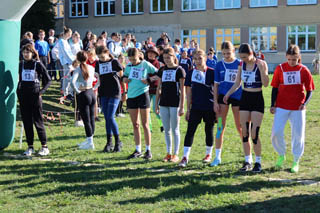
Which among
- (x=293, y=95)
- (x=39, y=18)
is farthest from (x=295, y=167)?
(x=39, y=18)

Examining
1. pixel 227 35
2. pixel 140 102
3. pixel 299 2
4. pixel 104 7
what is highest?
pixel 104 7

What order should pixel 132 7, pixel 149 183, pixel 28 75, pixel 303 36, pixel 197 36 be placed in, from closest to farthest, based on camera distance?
pixel 149 183 < pixel 28 75 < pixel 303 36 < pixel 197 36 < pixel 132 7

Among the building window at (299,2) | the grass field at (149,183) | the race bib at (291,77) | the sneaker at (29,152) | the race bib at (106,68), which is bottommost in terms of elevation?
the grass field at (149,183)

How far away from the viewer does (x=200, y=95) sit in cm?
769

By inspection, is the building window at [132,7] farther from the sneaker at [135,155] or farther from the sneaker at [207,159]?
the sneaker at [207,159]

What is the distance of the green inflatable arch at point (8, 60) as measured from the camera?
9008 millimetres

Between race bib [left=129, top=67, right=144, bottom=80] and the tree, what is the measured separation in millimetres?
31447

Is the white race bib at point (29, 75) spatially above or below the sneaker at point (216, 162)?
above

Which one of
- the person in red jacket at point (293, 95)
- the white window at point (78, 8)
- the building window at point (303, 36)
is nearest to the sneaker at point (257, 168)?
the person in red jacket at point (293, 95)

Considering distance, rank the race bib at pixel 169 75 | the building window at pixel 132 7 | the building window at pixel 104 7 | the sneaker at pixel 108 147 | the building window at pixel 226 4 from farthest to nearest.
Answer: the building window at pixel 104 7
the building window at pixel 132 7
the building window at pixel 226 4
the sneaker at pixel 108 147
the race bib at pixel 169 75

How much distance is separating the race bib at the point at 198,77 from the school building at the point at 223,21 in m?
29.4

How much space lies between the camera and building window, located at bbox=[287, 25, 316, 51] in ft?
121

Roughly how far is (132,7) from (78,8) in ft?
19.2

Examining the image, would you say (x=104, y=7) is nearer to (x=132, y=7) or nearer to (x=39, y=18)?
(x=132, y=7)
